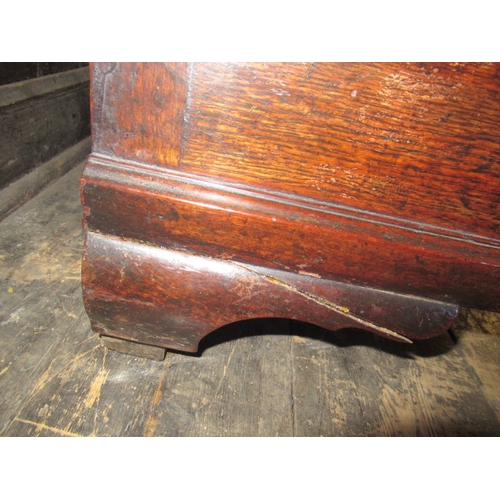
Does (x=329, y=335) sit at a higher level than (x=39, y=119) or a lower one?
lower

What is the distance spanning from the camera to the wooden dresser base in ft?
1.98

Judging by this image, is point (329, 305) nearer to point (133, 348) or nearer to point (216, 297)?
point (216, 297)

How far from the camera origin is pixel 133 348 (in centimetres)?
76

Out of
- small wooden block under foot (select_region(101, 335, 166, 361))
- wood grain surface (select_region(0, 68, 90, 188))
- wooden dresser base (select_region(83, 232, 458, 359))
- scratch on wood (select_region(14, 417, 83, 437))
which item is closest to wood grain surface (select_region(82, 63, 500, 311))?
wooden dresser base (select_region(83, 232, 458, 359))

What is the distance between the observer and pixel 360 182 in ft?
1.80

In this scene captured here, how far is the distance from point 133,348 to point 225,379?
221 millimetres

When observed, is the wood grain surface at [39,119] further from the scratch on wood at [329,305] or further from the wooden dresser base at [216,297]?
the scratch on wood at [329,305]

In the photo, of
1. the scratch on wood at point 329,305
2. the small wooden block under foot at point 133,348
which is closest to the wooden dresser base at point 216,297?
the scratch on wood at point 329,305

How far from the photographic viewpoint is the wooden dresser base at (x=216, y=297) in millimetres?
602

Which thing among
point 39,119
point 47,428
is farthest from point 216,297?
point 39,119

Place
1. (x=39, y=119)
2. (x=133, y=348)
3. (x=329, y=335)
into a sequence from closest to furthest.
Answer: (x=133, y=348) → (x=329, y=335) → (x=39, y=119)

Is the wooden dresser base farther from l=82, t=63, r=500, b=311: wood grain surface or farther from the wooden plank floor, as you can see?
the wooden plank floor

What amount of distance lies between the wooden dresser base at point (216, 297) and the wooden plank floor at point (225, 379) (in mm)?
183
